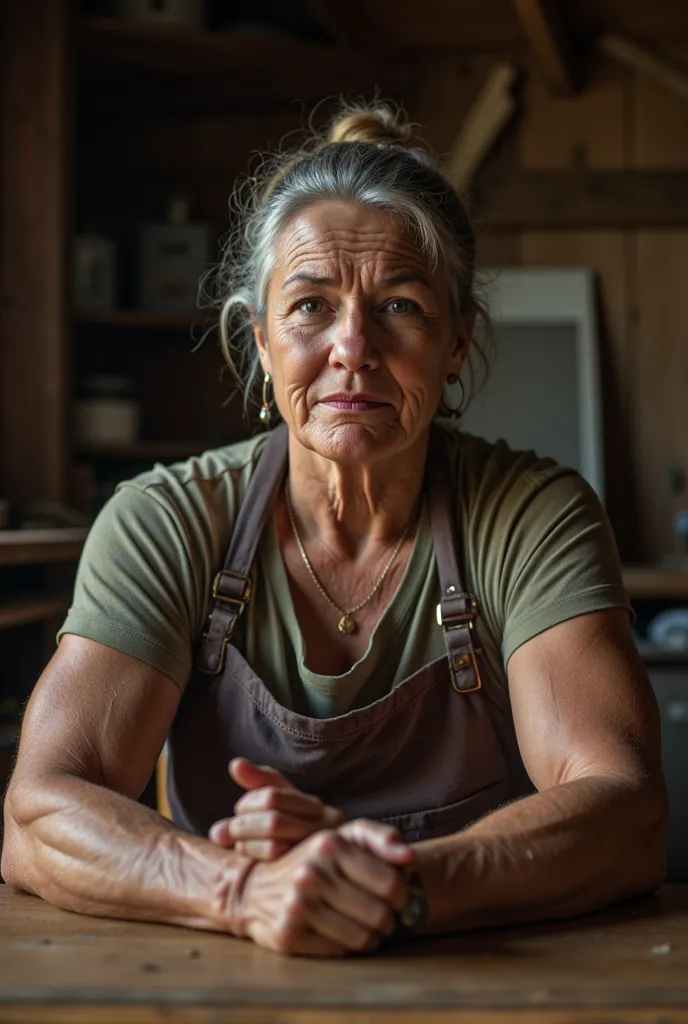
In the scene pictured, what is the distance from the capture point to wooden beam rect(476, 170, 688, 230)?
13.5 ft

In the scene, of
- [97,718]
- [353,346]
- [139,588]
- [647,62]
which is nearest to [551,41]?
[647,62]

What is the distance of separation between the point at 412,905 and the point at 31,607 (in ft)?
6.36

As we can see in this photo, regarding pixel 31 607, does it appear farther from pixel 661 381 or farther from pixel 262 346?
pixel 661 381

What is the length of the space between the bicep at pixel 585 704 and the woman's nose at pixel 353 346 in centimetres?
41

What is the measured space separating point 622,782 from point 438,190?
32.3 inches

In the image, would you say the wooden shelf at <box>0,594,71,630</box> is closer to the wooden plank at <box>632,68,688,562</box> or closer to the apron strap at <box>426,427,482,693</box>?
the apron strap at <box>426,427,482,693</box>

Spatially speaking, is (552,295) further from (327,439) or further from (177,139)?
(327,439)

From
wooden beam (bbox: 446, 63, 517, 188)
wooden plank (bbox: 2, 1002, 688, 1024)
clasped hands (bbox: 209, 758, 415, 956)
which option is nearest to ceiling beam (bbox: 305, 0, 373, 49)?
wooden beam (bbox: 446, 63, 517, 188)

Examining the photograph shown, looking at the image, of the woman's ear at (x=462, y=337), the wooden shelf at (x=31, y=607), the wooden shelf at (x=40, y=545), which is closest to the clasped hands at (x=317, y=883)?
the woman's ear at (x=462, y=337)

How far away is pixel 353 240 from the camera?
1.56 m

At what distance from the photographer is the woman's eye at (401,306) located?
1577 mm

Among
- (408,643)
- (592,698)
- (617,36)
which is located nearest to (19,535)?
(408,643)

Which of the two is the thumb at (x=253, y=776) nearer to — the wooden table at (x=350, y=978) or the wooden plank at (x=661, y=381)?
the wooden table at (x=350, y=978)

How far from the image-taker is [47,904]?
126 centimetres
